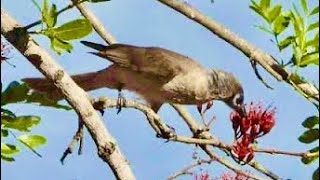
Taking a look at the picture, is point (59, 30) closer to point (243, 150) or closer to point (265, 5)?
point (265, 5)

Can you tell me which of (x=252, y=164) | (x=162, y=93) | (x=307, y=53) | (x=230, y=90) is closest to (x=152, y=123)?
(x=252, y=164)

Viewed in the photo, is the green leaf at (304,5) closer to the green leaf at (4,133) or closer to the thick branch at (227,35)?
the thick branch at (227,35)

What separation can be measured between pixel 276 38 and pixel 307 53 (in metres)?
0.21

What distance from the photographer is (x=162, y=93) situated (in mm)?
5062

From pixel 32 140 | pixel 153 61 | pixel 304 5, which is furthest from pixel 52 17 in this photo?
pixel 153 61

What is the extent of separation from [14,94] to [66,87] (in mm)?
332

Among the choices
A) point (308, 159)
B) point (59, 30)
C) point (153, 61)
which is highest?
point (153, 61)

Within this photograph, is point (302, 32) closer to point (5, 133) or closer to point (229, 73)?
point (5, 133)

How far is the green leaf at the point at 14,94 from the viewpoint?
8.43ft

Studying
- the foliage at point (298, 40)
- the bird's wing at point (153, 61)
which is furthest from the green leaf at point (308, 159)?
the bird's wing at point (153, 61)

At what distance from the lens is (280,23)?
3016 mm

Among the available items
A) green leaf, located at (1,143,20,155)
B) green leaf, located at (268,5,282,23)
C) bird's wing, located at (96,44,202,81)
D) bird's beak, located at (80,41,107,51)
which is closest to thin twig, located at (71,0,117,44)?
bird's beak, located at (80,41,107,51)

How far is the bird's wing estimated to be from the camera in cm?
501

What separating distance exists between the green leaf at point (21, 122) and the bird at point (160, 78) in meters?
1.74
